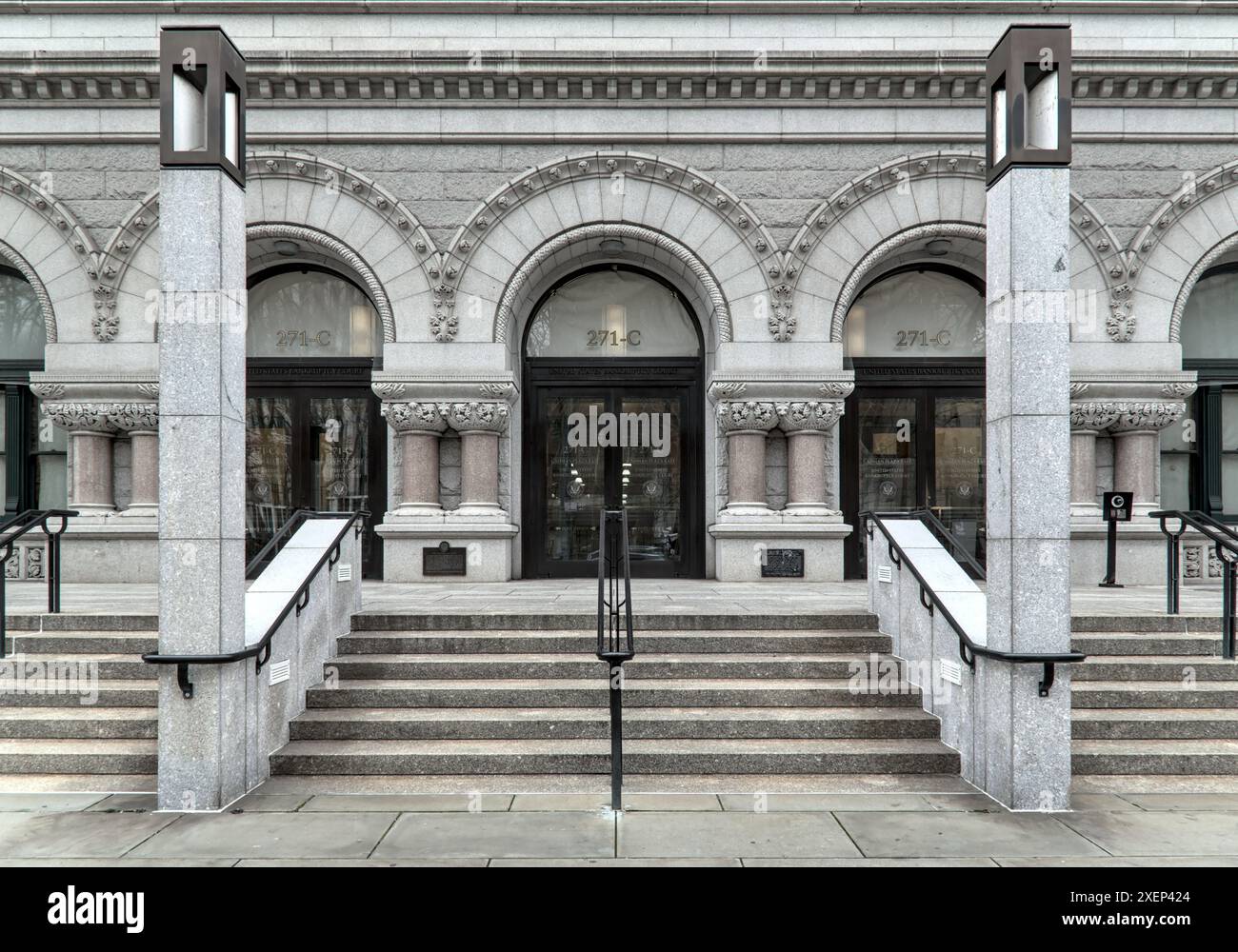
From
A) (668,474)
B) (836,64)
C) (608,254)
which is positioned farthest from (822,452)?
(836,64)

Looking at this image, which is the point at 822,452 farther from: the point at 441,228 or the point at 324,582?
the point at 324,582

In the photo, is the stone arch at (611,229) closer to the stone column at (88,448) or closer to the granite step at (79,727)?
the stone column at (88,448)

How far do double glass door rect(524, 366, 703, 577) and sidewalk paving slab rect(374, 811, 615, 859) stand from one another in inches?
305

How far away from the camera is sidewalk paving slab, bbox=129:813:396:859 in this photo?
5.02 metres

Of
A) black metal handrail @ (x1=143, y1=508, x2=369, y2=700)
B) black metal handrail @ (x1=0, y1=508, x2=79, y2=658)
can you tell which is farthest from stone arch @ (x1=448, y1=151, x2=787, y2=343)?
black metal handrail @ (x1=0, y1=508, x2=79, y2=658)

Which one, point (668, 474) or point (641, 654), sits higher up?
point (668, 474)

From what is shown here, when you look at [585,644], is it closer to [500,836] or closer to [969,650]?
[500,836]

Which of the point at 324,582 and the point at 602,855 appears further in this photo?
the point at 324,582

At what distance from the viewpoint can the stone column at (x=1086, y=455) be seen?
1236 centimetres

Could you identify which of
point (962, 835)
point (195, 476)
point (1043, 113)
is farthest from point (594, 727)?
point (1043, 113)

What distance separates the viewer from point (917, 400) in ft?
44.3

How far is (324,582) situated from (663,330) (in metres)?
7.66

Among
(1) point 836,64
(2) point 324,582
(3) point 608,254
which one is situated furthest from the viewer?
(3) point 608,254

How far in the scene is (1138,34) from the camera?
41.4 feet
